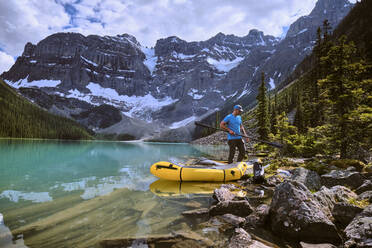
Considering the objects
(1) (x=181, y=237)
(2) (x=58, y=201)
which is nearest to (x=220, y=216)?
(1) (x=181, y=237)

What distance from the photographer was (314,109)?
27578 millimetres

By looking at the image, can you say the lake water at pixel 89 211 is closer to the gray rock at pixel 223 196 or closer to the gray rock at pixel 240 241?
the gray rock at pixel 223 196

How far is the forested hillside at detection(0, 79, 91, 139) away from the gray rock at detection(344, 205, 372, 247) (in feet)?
389

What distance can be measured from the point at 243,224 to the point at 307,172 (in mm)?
3535

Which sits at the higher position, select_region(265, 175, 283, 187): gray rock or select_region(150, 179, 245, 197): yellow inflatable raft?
select_region(265, 175, 283, 187): gray rock

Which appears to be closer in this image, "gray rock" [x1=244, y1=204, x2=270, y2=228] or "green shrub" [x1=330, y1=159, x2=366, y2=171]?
"gray rock" [x1=244, y1=204, x2=270, y2=228]

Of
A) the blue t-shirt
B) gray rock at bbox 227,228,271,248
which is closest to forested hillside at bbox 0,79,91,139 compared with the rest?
the blue t-shirt

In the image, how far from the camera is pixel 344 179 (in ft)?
18.5

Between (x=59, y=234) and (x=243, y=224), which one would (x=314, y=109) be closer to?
(x=243, y=224)

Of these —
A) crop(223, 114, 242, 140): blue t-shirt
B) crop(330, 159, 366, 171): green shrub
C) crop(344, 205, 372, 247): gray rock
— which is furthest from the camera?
crop(223, 114, 242, 140): blue t-shirt

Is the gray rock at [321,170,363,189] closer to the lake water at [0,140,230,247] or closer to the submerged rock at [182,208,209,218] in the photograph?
the lake water at [0,140,230,247]

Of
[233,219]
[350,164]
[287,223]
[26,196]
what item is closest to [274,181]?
[350,164]

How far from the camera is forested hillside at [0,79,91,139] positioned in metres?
93.0

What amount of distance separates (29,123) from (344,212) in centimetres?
13289
